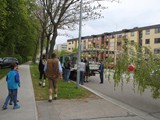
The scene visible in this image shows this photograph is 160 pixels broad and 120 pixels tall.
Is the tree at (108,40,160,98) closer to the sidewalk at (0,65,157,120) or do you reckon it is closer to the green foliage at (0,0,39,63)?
the sidewalk at (0,65,157,120)

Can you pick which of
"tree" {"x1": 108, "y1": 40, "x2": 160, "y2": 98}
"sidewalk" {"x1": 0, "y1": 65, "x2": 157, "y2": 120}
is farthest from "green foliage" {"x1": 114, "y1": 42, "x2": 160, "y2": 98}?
"sidewalk" {"x1": 0, "y1": 65, "x2": 157, "y2": 120}

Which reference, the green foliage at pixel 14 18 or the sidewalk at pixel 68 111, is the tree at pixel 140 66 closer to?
the sidewalk at pixel 68 111

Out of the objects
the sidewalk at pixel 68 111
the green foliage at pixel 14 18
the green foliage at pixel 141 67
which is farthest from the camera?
the green foliage at pixel 14 18

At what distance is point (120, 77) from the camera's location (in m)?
11.5

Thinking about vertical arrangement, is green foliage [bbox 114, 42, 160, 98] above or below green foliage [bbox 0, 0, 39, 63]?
below

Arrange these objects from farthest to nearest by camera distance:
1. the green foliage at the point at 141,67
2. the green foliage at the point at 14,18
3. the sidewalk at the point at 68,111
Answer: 1. the green foliage at the point at 14,18
2. the green foliage at the point at 141,67
3. the sidewalk at the point at 68,111

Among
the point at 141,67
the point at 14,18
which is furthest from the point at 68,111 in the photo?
the point at 14,18

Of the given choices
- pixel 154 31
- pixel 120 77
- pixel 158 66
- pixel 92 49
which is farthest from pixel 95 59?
pixel 154 31

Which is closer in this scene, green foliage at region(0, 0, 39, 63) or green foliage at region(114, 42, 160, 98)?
green foliage at region(114, 42, 160, 98)

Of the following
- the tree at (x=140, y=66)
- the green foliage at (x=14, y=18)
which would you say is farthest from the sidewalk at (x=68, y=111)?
the green foliage at (x=14, y=18)

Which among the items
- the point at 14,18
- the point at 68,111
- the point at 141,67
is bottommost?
the point at 68,111

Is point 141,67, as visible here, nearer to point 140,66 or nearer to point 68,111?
point 140,66

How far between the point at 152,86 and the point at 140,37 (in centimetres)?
7220

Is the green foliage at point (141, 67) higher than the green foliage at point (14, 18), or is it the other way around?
the green foliage at point (14, 18)
